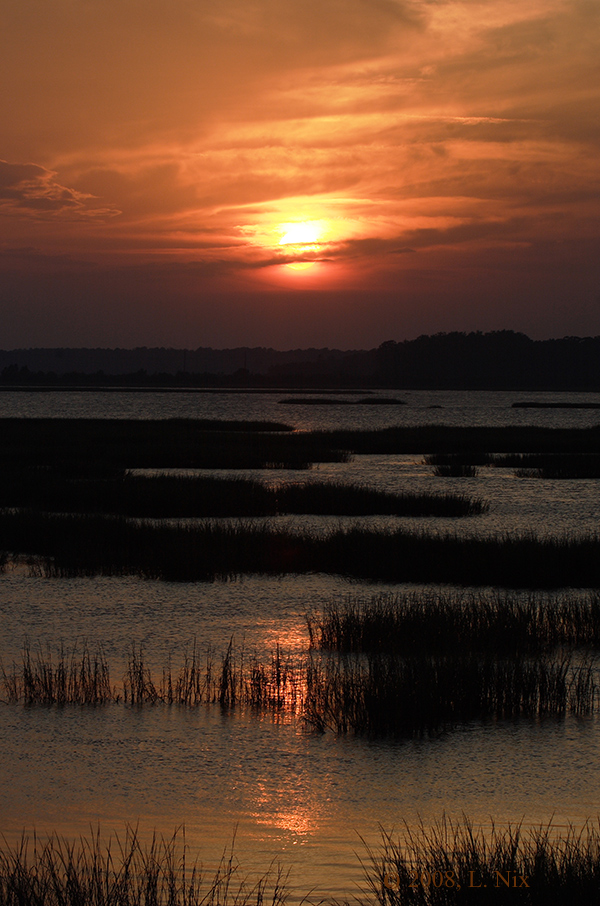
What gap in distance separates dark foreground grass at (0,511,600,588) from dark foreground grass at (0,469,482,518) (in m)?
4.30

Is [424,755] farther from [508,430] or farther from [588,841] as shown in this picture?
[508,430]

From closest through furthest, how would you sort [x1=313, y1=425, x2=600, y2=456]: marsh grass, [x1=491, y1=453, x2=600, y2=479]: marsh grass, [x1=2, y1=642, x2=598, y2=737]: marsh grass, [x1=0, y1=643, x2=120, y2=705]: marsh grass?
1. [x1=2, y1=642, x2=598, y2=737]: marsh grass
2. [x1=0, y1=643, x2=120, y2=705]: marsh grass
3. [x1=491, y1=453, x2=600, y2=479]: marsh grass
4. [x1=313, y1=425, x2=600, y2=456]: marsh grass

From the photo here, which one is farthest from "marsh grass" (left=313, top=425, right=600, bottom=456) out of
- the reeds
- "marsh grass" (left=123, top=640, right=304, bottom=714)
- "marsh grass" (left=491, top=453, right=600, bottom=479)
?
"marsh grass" (left=123, top=640, right=304, bottom=714)

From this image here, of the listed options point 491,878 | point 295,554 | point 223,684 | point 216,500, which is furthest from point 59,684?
point 216,500

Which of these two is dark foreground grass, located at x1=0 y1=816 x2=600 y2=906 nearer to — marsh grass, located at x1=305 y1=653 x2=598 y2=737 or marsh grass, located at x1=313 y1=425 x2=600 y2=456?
marsh grass, located at x1=305 y1=653 x2=598 y2=737

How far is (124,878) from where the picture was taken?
512cm

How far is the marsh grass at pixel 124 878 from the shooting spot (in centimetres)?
484

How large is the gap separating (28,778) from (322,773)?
257 cm

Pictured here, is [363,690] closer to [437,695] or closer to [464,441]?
[437,695]

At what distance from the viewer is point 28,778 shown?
24.4 feet

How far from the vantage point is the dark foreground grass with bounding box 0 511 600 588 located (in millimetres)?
15852

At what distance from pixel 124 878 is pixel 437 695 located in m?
4.61

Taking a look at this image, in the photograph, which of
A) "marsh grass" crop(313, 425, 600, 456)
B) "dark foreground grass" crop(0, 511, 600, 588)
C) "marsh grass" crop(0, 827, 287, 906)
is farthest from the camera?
"marsh grass" crop(313, 425, 600, 456)

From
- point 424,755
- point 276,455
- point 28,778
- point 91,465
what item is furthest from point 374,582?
point 276,455
